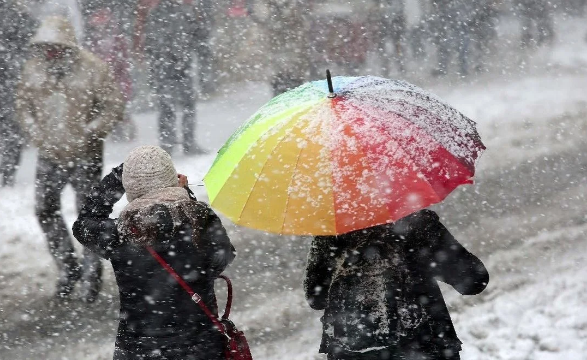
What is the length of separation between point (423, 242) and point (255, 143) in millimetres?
661

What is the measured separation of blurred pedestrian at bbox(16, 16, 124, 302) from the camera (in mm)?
6156

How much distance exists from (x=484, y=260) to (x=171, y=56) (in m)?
5.90

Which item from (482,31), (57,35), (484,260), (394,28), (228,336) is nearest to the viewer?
(228,336)

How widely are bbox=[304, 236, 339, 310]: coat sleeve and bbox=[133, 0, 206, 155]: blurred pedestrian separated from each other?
688cm

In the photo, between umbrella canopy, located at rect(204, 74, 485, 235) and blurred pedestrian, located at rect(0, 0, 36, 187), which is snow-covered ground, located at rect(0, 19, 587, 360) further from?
umbrella canopy, located at rect(204, 74, 485, 235)

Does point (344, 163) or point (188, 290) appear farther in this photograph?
point (188, 290)

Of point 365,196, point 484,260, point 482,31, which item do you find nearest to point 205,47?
point 482,31

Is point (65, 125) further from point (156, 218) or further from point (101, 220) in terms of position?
point (156, 218)

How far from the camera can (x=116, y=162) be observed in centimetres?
1010

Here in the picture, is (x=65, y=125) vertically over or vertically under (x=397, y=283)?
under

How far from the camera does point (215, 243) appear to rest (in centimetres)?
320

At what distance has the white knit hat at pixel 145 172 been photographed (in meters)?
3.18

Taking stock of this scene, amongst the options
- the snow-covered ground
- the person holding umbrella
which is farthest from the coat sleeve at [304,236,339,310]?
the snow-covered ground

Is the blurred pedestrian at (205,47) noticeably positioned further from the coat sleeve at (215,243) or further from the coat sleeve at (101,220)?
the coat sleeve at (215,243)
